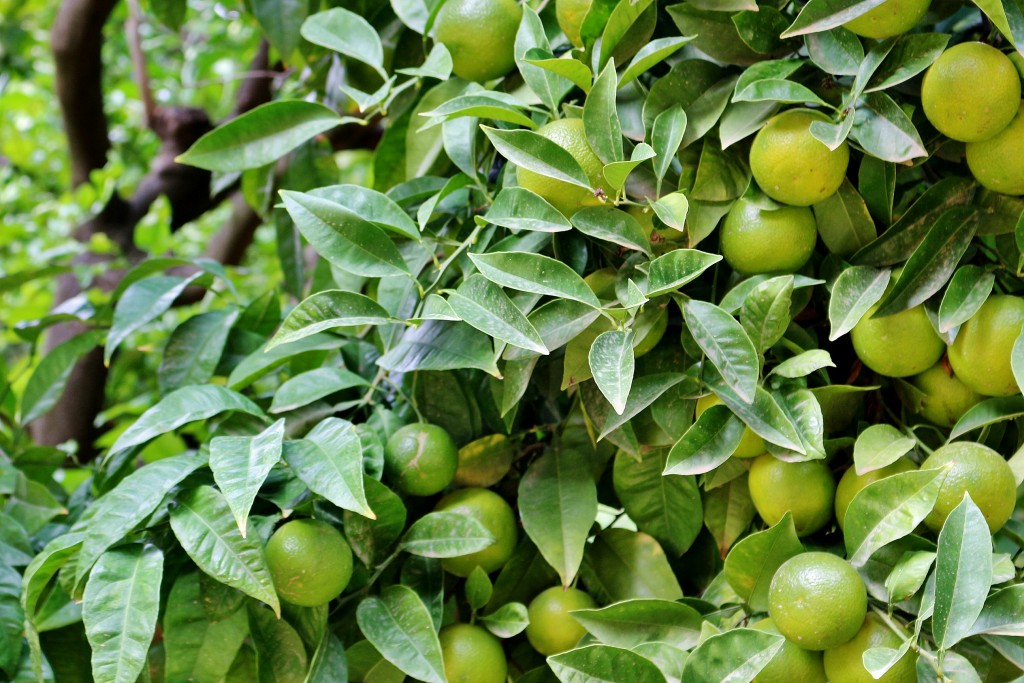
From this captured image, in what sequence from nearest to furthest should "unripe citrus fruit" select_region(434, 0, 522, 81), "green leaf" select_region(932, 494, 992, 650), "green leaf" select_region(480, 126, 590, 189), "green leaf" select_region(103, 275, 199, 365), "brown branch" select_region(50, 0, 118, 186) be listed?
"green leaf" select_region(932, 494, 992, 650) → "green leaf" select_region(480, 126, 590, 189) → "unripe citrus fruit" select_region(434, 0, 522, 81) → "green leaf" select_region(103, 275, 199, 365) → "brown branch" select_region(50, 0, 118, 186)

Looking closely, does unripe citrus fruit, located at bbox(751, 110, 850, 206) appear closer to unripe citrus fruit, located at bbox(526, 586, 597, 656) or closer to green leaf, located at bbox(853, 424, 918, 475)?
green leaf, located at bbox(853, 424, 918, 475)

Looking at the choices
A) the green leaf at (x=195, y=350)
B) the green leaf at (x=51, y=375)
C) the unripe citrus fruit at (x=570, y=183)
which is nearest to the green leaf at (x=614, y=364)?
the unripe citrus fruit at (x=570, y=183)

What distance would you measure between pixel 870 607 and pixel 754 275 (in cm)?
24

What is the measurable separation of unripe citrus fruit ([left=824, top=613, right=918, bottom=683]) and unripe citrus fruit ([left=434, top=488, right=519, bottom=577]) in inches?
9.8

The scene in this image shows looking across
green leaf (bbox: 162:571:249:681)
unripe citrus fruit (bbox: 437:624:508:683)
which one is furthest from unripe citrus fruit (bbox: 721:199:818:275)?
green leaf (bbox: 162:571:249:681)

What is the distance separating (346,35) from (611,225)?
1.17 ft

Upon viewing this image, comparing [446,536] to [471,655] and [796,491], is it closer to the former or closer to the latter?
[471,655]

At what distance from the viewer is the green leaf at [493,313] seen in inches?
23.4

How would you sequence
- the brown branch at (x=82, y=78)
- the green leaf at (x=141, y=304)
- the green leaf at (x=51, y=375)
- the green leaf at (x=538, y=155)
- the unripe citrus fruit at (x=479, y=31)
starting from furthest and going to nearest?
the brown branch at (x=82, y=78) < the green leaf at (x=51, y=375) < the green leaf at (x=141, y=304) < the unripe citrus fruit at (x=479, y=31) < the green leaf at (x=538, y=155)

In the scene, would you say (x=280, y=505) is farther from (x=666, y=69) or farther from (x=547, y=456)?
(x=666, y=69)

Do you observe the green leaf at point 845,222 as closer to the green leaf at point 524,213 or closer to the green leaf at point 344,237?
the green leaf at point 524,213

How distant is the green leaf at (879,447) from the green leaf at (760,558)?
60mm

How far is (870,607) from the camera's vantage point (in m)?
0.60

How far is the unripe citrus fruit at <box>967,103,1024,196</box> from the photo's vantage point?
1.90 feet
